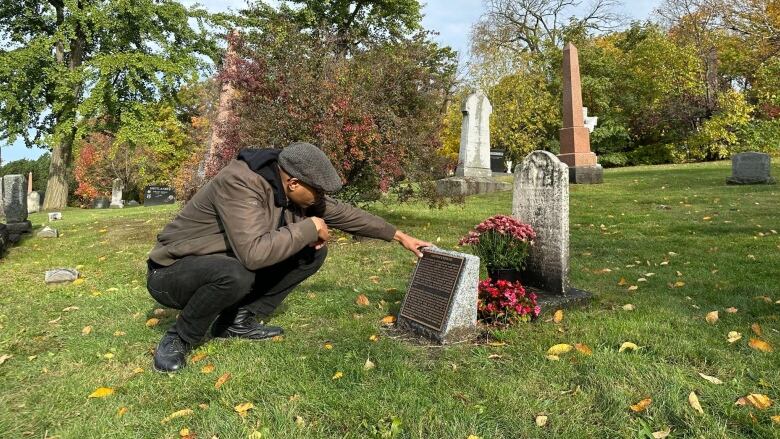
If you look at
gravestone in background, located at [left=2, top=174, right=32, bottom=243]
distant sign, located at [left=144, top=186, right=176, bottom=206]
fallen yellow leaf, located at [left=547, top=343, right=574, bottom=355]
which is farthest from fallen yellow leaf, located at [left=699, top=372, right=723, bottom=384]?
distant sign, located at [left=144, top=186, right=176, bottom=206]

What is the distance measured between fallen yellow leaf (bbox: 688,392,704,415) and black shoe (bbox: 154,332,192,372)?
3096 millimetres

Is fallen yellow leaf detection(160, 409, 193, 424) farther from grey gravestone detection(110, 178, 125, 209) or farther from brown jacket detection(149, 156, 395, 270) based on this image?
grey gravestone detection(110, 178, 125, 209)

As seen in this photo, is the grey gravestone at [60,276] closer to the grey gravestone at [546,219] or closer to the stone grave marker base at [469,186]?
the grey gravestone at [546,219]

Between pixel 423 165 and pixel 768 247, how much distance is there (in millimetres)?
5068

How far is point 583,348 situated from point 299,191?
220cm

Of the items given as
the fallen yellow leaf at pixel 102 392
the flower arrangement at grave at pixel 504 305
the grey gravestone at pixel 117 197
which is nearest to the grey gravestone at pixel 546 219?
the flower arrangement at grave at pixel 504 305

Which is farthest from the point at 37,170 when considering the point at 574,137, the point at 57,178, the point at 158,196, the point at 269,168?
the point at 269,168

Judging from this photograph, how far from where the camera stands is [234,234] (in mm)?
3129

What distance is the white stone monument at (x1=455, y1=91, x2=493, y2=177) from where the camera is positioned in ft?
56.3

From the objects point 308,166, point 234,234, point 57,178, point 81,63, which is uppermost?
point 81,63

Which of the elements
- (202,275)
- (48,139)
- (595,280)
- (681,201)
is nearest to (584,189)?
(681,201)

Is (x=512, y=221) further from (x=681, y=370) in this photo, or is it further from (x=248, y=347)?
(x=248, y=347)

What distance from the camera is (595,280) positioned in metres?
5.61

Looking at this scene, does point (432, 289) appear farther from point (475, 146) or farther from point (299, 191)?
point (475, 146)
